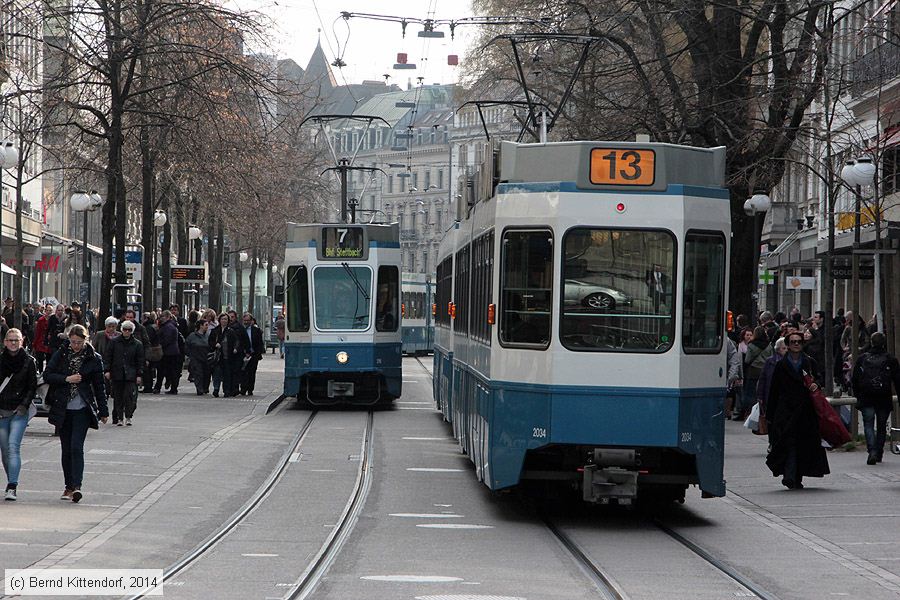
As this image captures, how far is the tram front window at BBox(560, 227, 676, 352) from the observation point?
45.0 feet

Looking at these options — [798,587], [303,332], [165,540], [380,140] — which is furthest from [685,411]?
[380,140]

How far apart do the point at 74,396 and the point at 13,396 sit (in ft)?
1.80

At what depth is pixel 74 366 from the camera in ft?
50.5

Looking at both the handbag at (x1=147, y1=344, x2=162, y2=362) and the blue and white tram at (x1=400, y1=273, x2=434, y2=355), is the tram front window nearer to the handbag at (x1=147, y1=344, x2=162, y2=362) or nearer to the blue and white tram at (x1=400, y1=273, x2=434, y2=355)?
the handbag at (x1=147, y1=344, x2=162, y2=362)

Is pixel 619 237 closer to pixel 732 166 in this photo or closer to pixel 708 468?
pixel 708 468

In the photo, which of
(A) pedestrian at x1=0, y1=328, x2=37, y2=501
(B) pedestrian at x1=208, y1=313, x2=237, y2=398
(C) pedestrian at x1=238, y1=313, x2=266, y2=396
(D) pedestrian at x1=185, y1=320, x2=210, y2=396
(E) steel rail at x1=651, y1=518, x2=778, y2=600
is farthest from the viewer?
(C) pedestrian at x1=238, y1=313, x2=266, y2=396

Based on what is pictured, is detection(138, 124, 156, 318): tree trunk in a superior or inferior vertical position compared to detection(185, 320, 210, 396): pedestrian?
superior

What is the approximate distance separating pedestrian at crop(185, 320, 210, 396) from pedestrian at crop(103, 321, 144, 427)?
27.4ft

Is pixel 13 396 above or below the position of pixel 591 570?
above

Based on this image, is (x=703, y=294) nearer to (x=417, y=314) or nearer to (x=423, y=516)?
(x=423, y=516)

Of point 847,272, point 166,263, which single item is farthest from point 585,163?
point 166,263

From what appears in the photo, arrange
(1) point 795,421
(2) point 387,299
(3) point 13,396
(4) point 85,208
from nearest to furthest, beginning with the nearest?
(3) point 13,396 < (1) point 795,421 < (2) point 387,299 < (4) point 85,208

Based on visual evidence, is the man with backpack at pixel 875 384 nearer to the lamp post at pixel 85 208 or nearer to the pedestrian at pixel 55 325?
the pedestrian at pixel 55 325

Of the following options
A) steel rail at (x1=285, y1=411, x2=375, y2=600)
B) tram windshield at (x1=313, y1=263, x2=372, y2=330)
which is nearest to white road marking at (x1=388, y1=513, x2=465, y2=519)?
steel rail at (x1=285, y1=411, x2=375, y2=600)
